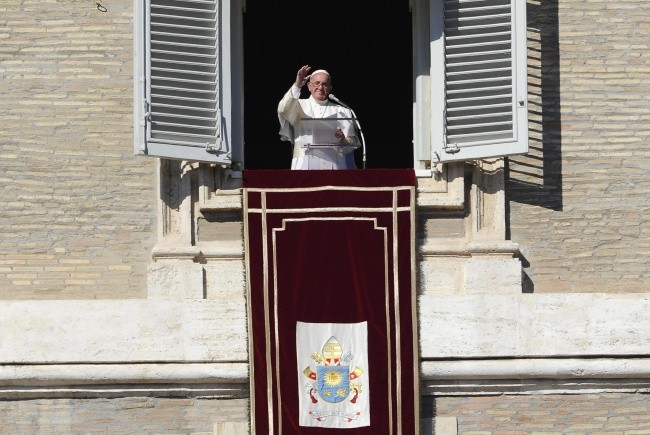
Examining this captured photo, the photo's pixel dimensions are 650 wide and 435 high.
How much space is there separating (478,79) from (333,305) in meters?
1.59

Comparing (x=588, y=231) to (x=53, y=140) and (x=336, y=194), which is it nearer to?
Result: (x=336, y=194)

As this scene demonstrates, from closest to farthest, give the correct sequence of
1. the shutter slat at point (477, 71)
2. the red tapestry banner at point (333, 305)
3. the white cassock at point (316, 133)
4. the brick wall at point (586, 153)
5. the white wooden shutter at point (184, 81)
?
the red tapestry banner at point (333, 305) < the white wooden shutter at point (184, 81) < the shutter slat at point (477, 71) < the brick wall at point (586, 153) < the white cassock at point (316, 133)

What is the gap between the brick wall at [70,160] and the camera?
14.3 metres

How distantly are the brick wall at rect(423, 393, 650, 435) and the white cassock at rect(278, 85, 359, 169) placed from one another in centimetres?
165

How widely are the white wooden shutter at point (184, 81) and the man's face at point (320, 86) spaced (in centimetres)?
60

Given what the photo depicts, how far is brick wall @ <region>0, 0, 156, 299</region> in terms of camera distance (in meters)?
14.3

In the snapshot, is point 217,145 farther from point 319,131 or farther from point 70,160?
point 70,160

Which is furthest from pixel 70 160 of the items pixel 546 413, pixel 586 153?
pixel 546 413

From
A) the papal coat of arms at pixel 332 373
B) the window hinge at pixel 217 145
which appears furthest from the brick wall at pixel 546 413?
the window hinge at pixel 217 145

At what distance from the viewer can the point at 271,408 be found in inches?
547

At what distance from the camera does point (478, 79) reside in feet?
47.0

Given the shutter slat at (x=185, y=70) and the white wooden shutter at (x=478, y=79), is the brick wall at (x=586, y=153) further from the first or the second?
the shutter slat at (x=185, y=70)

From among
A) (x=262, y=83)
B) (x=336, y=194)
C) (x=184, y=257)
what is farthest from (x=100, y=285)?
(x=262, y=83)

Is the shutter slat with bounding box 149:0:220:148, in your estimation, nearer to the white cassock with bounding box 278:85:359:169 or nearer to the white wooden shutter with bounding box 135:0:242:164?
the white wooden shutter with bounding box 135:0:242:164
